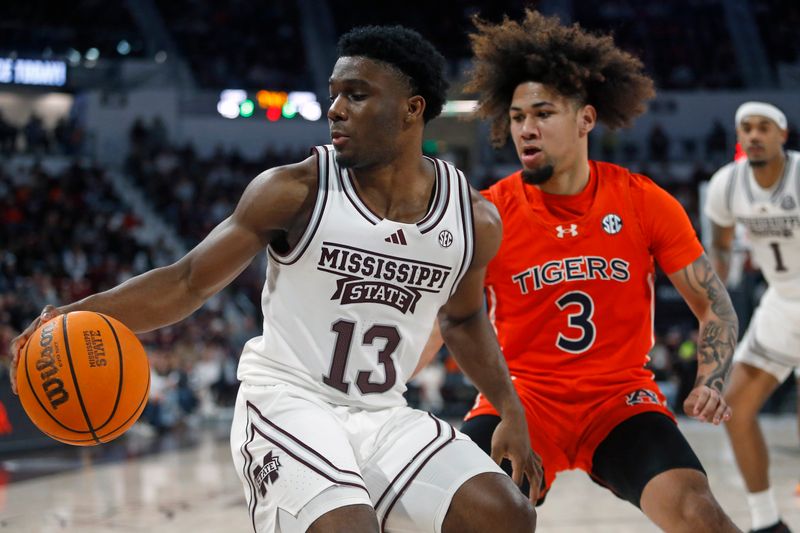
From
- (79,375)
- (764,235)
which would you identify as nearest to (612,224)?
(79,375)

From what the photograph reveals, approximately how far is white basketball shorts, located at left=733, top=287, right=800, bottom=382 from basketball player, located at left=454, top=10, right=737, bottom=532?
1.94m

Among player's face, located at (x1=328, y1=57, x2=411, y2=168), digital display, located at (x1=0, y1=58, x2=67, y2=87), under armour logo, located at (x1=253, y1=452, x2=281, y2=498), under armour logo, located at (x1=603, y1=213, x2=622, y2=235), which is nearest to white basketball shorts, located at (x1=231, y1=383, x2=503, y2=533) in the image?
under armour logo, located at (x1=253, y1=452, x2=281, y2=498)

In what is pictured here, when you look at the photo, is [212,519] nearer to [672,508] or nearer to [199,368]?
[672,508]

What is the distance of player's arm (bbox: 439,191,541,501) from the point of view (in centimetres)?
348

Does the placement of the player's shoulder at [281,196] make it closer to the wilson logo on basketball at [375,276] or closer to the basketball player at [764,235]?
the wilson logo on basketball at [375,276]

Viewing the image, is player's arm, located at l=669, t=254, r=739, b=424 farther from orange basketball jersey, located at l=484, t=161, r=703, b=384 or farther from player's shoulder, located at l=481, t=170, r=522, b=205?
player's shoulder, located at l=481, t=170, r=522, b=205

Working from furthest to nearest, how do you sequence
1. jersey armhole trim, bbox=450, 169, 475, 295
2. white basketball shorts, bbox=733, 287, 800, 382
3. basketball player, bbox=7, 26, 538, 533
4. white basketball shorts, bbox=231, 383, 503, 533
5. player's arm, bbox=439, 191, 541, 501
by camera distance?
white basketball shorts, bbox=733, 287, 800, 382 < player's arm, bbox=439, 191, 541, 501 < jersey armhole trim, bbox=450, 169, 475, 295 < basketball player, bbox=7, 26, 538, 533 < white basketball shorts, bbox=231, 383, 503, 533

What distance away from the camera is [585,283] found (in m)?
3.93

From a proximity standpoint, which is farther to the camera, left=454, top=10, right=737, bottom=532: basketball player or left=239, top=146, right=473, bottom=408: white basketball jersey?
left=454, top=10, right=737, bottom=532: basketball player

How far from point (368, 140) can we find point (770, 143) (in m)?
3.54

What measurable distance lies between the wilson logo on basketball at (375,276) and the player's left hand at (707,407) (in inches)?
41.4

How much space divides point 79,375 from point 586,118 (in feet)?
7.89

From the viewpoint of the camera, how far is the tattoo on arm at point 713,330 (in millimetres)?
3732

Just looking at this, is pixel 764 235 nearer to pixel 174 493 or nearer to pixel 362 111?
pixel 362 111
